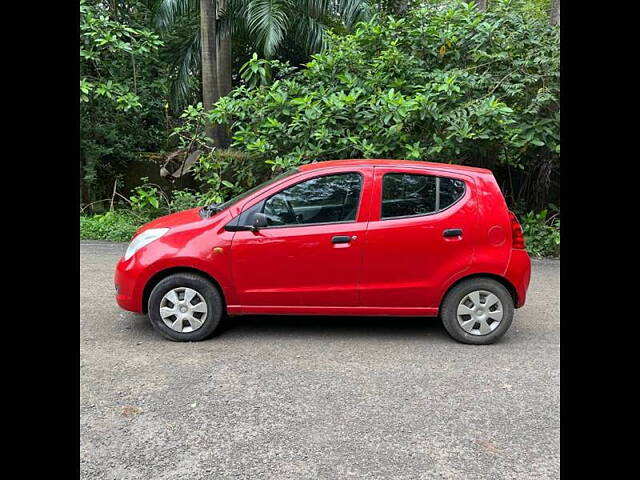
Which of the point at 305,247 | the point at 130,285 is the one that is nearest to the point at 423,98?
the point at 305,247

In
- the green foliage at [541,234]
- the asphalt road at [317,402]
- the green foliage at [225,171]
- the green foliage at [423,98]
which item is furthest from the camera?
the green foliage at [225,171]

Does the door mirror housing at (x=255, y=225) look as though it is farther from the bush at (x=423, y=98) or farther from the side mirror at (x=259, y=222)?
the bush at (x=423, y=98)

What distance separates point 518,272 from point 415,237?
3.21 feet

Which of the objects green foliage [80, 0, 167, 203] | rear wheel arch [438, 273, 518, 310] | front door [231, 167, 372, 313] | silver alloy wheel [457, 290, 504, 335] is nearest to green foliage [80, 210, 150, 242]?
green foliage [80, 0, 167, 203]

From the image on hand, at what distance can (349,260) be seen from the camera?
459 cm

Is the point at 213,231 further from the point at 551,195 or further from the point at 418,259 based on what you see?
the point at 551,195

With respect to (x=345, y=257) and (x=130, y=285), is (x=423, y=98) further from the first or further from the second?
(x=130, y=285)

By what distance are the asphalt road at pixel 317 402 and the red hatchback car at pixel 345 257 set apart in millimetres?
314

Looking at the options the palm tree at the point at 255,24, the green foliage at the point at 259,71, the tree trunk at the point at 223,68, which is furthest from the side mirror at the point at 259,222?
the tree trunk at the point at 223,68

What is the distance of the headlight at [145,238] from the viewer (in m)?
4.71

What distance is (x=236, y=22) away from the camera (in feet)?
42.5
